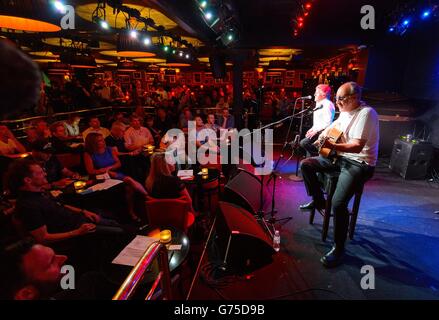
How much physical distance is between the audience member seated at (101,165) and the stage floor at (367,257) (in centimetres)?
200

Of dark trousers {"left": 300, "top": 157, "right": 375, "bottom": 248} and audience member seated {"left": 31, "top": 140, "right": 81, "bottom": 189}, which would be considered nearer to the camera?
dark trousers {"left": 300, "top": 157, "right": 375, "bottom": 248}

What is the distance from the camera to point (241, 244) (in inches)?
96.0

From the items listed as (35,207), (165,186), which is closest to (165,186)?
(165,186)

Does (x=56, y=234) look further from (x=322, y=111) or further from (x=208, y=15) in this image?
(x=322, y=111)

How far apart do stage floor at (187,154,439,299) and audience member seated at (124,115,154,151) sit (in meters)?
3.11

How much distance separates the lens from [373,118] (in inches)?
103

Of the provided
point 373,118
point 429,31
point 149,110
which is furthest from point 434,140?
point 149,110

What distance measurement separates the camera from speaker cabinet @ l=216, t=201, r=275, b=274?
95.4 inches

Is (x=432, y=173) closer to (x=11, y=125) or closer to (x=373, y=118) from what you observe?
(x=373, y=118)

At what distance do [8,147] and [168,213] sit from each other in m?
4.06

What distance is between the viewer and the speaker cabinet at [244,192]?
337cm

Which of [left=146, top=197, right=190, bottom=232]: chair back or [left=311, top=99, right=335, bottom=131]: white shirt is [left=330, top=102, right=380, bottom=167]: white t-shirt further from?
[left=146, top=197, right=190, bottom=232]: chair back

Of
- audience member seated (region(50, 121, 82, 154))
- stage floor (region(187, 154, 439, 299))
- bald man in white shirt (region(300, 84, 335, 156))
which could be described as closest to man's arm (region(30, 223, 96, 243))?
stage floor (region(187, 154, 439, 299))

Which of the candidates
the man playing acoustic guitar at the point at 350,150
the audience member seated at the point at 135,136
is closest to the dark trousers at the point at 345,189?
the man playing acoustic guitar at the point at 350,150
